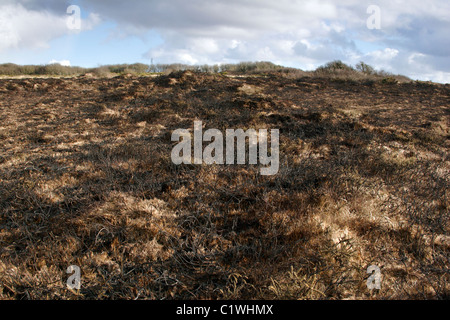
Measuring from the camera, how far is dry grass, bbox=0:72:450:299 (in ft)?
8.05

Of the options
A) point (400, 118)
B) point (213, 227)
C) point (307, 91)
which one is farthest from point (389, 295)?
point (307, 91)

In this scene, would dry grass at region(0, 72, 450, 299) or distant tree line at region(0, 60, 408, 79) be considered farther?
distant tree line at region(0, 60, 408, 79)

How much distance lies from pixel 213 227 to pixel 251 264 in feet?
2.43

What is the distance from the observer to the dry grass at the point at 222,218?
96.7 inches

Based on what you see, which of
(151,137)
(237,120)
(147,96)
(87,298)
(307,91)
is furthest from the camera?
(307,91)

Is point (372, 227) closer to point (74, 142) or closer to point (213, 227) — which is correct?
point (213, 227)

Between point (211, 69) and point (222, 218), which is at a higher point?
point (211, 69)

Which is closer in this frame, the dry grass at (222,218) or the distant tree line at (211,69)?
the dry grass at (222,218)

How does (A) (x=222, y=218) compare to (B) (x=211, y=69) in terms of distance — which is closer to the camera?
(A) (x=222, y=218)

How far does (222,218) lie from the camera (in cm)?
352

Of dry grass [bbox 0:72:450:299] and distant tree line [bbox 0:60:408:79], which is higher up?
distant tree line [bbox 0:60:408:79]

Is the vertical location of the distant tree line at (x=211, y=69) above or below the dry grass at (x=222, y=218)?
above
